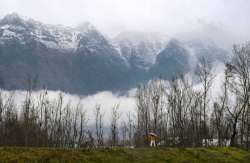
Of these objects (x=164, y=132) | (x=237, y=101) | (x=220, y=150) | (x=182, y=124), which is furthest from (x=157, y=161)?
(x=164, y=132)

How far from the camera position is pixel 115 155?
2689 centimetres

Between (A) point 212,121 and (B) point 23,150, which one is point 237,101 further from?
(B) point 23,150

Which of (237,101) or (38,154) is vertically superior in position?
(237,101)

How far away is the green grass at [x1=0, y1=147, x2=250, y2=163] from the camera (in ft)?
76.2

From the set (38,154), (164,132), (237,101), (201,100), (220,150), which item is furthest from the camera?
(164,132)

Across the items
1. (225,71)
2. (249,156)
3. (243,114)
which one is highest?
(225,71)

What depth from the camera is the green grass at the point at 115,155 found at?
23.2 metres

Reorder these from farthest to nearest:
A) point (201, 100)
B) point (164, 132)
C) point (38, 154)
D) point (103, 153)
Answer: point (164, 132) → point (201, 100) → point (103, 153) → point (38, 154)

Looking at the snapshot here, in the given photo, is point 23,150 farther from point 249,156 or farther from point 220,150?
point 249,156

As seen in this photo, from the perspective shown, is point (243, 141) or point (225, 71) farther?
point (243, 141)

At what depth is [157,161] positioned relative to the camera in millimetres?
27922

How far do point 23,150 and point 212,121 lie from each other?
5538cm

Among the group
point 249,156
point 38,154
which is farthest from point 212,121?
point 38,154

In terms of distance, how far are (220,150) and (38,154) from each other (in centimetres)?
1978
